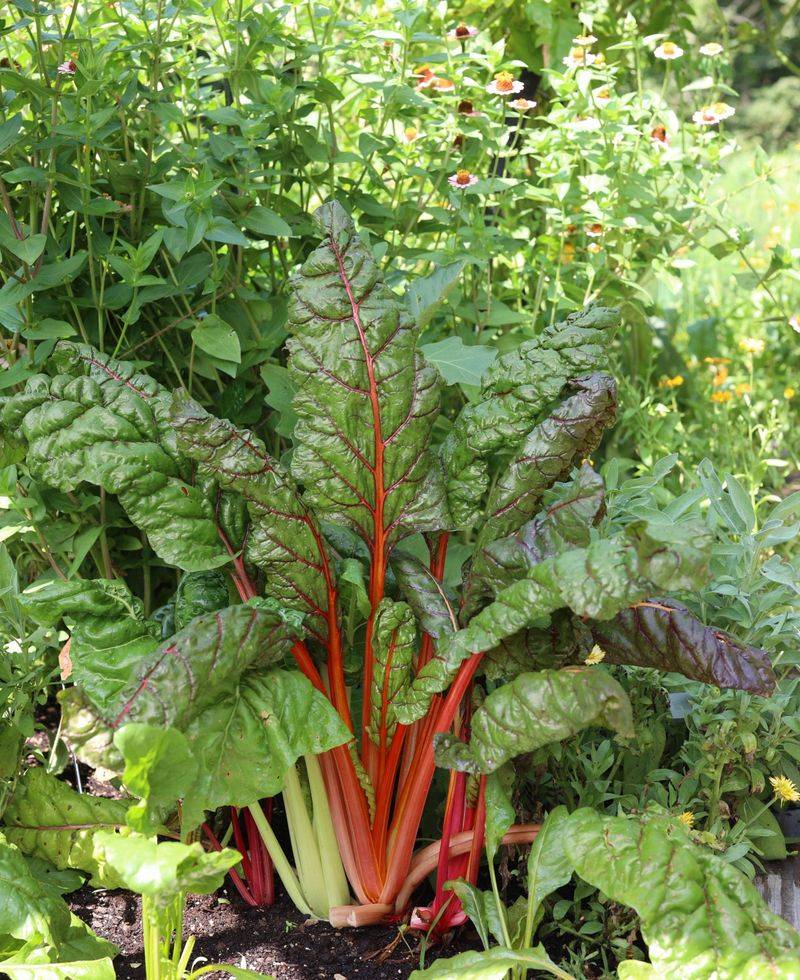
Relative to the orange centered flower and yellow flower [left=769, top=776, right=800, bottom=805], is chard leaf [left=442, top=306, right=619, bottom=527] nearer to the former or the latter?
yellow flower [left=769, top=776, right=800, bottom=805]

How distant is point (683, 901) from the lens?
1.47 meters

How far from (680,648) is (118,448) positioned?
95cm

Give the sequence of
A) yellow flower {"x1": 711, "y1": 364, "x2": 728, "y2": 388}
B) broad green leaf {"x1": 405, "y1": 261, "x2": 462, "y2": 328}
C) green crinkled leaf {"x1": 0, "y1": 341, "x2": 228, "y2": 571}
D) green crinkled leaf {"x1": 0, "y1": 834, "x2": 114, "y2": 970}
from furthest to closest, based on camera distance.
A: 1. yellow flower {"x1": 711, "y1": 364, "x2": 728, "y2": 388}
2. broad green leaf {"x1": 405, "y1": 261, "x2": 462, "y2": 328}
3. green crinkled leaf {"x1": 0, "y1": 341, "x2": 228, "y2": 571}
4. green crinkled leaf {"x1": 0, "y1": 834, "x2": 114, "y2": 970}

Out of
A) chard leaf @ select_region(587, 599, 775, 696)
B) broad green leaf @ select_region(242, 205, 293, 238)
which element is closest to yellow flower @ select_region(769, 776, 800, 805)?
chard leaf @ select_region(587, 599, 775, 696)

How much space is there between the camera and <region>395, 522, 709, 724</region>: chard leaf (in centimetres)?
141

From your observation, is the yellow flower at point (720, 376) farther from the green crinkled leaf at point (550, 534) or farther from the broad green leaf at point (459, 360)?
the green crinkled leaf at point (550, 534)

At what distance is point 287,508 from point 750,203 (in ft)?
21.1

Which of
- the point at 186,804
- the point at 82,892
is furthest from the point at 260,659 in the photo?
the point at 82,892

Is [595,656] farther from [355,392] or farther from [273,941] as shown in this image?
[273,941]

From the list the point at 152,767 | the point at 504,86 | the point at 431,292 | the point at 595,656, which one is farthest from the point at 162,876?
the point at 504,86

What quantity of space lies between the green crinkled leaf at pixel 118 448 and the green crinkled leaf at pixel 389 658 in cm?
28

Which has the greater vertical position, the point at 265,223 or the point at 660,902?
the point at 265,223

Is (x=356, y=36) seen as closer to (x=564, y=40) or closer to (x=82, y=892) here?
(x=564, y=40)

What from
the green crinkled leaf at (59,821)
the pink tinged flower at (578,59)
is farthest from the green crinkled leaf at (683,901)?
the pink tinged flower at (578,59)
